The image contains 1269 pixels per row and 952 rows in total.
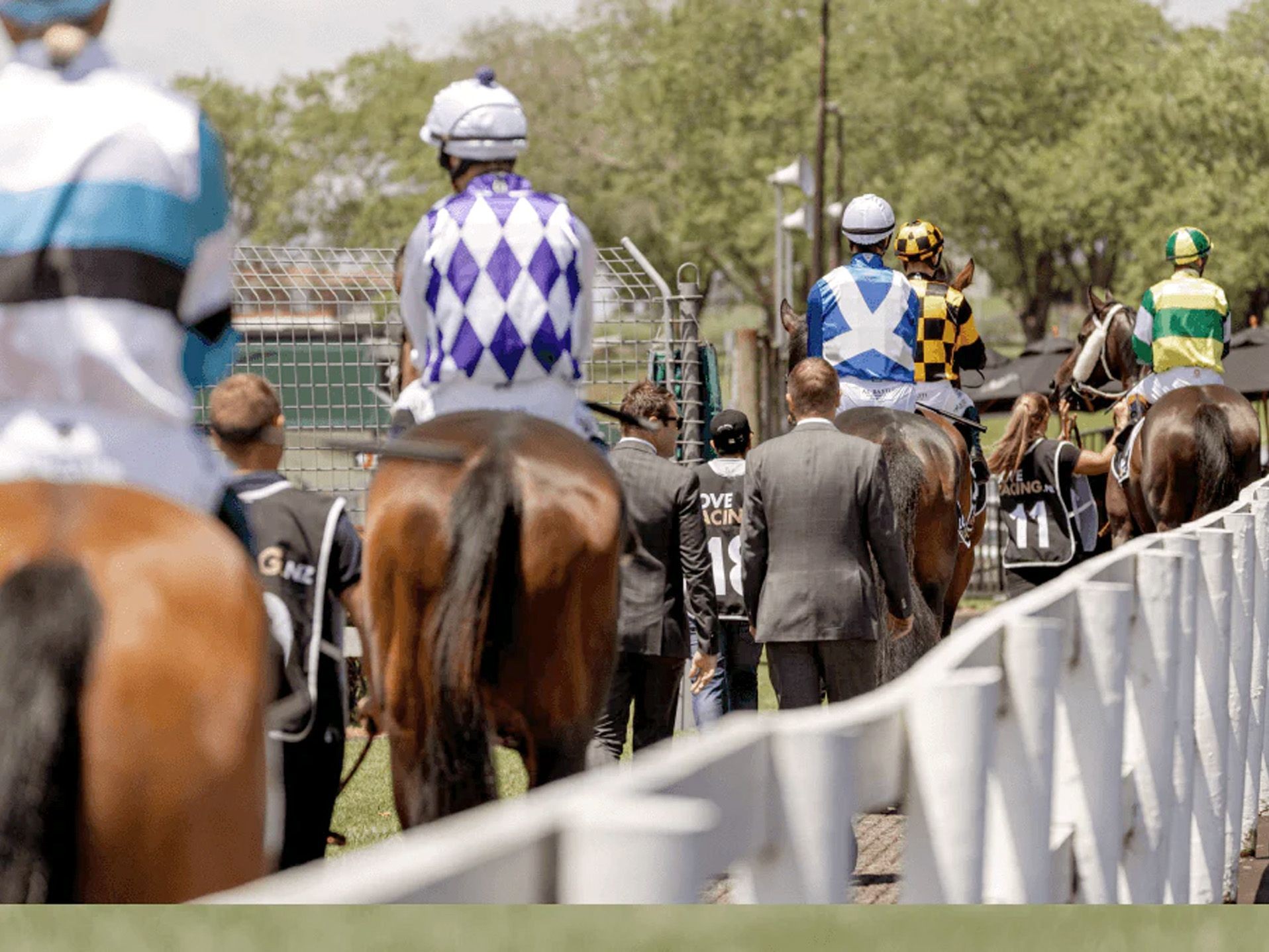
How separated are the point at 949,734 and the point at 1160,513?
9.92m

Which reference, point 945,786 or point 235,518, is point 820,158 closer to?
point 235,518

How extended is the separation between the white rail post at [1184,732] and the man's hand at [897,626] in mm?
2232

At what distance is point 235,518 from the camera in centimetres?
354

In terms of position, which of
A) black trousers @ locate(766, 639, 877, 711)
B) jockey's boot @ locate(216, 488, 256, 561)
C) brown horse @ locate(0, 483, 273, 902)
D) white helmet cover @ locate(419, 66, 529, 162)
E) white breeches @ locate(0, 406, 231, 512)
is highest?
white helmet cover @ locate(419, 66, 529, 162)

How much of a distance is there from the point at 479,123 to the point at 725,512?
12.4 ft

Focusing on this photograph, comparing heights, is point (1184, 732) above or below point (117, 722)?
below

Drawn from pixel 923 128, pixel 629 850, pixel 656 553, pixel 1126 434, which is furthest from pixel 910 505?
pixel 923 128

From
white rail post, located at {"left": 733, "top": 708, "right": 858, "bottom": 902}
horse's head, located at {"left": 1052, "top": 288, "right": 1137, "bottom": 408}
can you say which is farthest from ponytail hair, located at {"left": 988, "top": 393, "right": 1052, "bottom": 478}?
white rail post, located at {"left": 733, "top": 708, "right": 858, "bottom": 902}

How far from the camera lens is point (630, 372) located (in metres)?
12.2

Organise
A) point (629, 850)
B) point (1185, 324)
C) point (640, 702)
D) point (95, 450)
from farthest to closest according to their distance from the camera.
→ point (1185, 324)
point (640, 702)
point (95, 450)
point (629, 850)

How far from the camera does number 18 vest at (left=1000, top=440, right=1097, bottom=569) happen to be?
1256cm

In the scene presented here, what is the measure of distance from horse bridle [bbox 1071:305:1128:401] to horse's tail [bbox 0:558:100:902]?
1223 centimetres

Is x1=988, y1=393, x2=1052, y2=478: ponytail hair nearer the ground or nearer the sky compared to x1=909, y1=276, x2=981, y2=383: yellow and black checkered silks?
nearer the ground

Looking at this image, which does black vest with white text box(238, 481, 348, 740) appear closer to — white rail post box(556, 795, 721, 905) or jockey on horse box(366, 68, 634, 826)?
jockey on horse box(366, 68, 634, 826)
